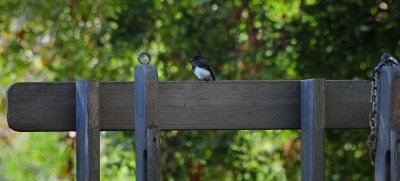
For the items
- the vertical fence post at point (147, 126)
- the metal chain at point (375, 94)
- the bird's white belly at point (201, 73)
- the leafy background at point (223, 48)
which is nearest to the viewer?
the vertical fence post at point (147, 126)

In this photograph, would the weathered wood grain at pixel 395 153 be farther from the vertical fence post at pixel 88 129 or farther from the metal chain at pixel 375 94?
the vertical fence post at pixel 88 129

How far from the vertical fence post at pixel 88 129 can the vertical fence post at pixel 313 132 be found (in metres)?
0.57

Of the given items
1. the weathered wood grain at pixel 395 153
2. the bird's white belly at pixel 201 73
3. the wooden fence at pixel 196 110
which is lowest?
→ the weathered wood grain at pixel 395 153

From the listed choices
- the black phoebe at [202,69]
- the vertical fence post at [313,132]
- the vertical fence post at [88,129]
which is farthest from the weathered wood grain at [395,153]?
the black phoebe at [202,69]

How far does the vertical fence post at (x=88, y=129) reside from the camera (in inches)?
83.3

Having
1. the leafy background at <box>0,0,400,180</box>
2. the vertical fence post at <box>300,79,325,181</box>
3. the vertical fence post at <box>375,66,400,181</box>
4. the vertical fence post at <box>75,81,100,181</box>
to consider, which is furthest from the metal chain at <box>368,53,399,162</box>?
the leafy background at <box>0,0,400,180</box>

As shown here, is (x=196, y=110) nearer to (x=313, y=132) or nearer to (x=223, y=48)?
(x=313, y=132)

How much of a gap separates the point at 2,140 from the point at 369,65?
4489mm

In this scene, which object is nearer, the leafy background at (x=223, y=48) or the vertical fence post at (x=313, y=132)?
the vertical fence post at (x=313, y=132)

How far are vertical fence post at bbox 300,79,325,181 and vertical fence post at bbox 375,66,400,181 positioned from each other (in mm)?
157

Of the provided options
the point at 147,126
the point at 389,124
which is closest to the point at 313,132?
the point at 389,124

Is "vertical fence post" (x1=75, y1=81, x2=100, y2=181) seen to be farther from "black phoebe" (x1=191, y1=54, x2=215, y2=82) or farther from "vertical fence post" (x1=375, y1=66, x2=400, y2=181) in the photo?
"black phoebe" (x1=191, y1=54, x2=215, y2=82)

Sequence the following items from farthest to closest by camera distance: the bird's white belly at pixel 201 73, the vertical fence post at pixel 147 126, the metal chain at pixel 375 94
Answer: the bird's white belly at pixel 201 73 < the metal chain at pixel 375 94 < the vertical fence post at pixel 147 126

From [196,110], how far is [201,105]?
0.07ft
